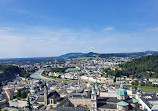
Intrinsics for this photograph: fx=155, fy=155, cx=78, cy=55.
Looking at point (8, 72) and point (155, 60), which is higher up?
point (155, 60)

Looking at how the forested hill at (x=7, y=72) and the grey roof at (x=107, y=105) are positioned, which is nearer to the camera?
the grey roof at (x=107, y=105)

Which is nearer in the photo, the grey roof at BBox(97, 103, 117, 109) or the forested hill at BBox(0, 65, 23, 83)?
the grey roof at BBox(97, 103, 117, 109)

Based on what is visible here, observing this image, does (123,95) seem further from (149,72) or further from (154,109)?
(149,72)

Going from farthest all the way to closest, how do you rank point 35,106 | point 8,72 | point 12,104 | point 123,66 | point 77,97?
1. point 123,66
2. point 8,72
3. point 12,104
4. point 77,97
5. point 35,106

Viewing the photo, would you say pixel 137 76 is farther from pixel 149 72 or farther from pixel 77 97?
pixel 77 97

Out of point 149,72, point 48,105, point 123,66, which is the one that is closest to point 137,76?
point 149,72

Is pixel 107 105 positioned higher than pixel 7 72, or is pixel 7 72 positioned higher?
pixel 7 72

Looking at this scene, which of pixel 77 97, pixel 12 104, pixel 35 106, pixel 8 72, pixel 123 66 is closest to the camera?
pixel 35 106

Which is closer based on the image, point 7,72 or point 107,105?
point 107,105

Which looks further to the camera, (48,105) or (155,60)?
(155,60)
